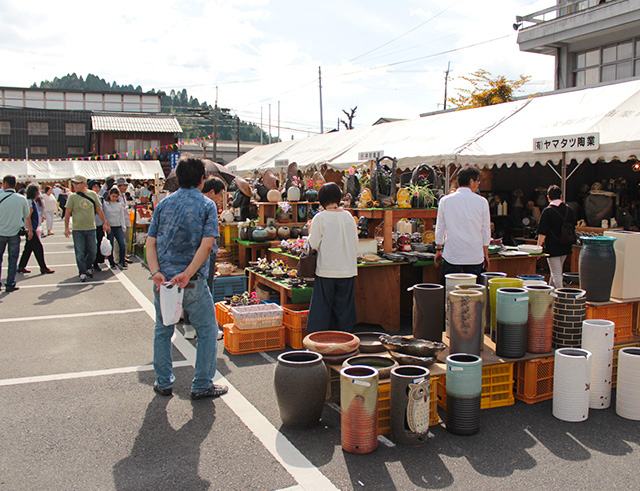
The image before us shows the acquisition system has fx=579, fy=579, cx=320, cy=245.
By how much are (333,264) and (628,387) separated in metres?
2.67

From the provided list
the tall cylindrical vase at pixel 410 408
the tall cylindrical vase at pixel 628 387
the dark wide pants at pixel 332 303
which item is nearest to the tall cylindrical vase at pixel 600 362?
the tall cylindrical vase at pixel 628 387

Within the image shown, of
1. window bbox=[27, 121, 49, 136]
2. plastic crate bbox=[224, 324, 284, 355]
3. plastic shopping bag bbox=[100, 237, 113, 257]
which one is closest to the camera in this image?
plastic crate bbox=[224, 324, 284, 355]

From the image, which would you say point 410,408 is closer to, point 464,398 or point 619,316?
point 464,398

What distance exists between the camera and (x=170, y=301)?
4.51m

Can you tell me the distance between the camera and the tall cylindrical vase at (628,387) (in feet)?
14.5

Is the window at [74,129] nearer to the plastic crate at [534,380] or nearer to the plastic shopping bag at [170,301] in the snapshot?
the plastic shopping bag at [170,301]

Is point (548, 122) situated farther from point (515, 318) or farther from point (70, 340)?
point (70, 340)

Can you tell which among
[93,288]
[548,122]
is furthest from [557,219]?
[93,288]

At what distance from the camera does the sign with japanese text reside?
346 inches

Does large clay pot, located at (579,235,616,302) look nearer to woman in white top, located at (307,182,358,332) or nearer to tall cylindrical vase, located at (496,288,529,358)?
tall cylindrical vase, located at (496,288,529,358)

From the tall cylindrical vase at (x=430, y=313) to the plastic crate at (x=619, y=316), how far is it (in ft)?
4.33

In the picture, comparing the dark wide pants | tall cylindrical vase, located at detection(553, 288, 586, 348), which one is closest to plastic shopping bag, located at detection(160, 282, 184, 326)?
the dark wide pants

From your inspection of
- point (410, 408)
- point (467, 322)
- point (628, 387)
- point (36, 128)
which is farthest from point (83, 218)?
point (36, 128)

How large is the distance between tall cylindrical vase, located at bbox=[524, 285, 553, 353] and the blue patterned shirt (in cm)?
266
